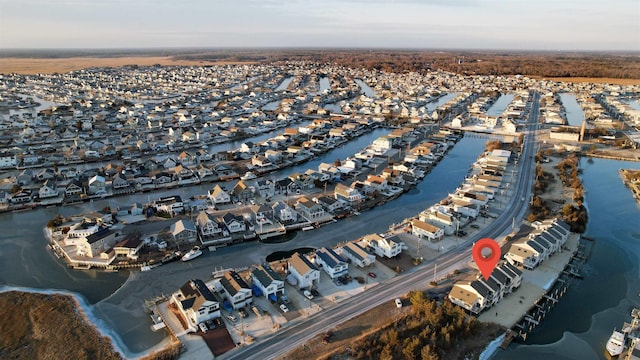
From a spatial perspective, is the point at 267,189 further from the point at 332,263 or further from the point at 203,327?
the point at 203,327

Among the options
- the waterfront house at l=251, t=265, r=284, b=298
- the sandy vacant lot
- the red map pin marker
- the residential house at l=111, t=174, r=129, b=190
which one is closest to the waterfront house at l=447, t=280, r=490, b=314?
the red map pin marker

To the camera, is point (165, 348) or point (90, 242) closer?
point (165, 348)

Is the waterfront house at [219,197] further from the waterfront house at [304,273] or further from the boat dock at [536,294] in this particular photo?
the boat dock at [536,294]

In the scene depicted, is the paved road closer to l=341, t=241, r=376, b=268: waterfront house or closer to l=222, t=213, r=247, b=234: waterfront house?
l=341, t=241, r=376, b=268: waterfront house

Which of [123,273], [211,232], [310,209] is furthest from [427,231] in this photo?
[123,273]

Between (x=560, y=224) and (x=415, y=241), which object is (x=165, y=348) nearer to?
(x=415, y=241)

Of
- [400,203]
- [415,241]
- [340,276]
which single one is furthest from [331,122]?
[340,276]
